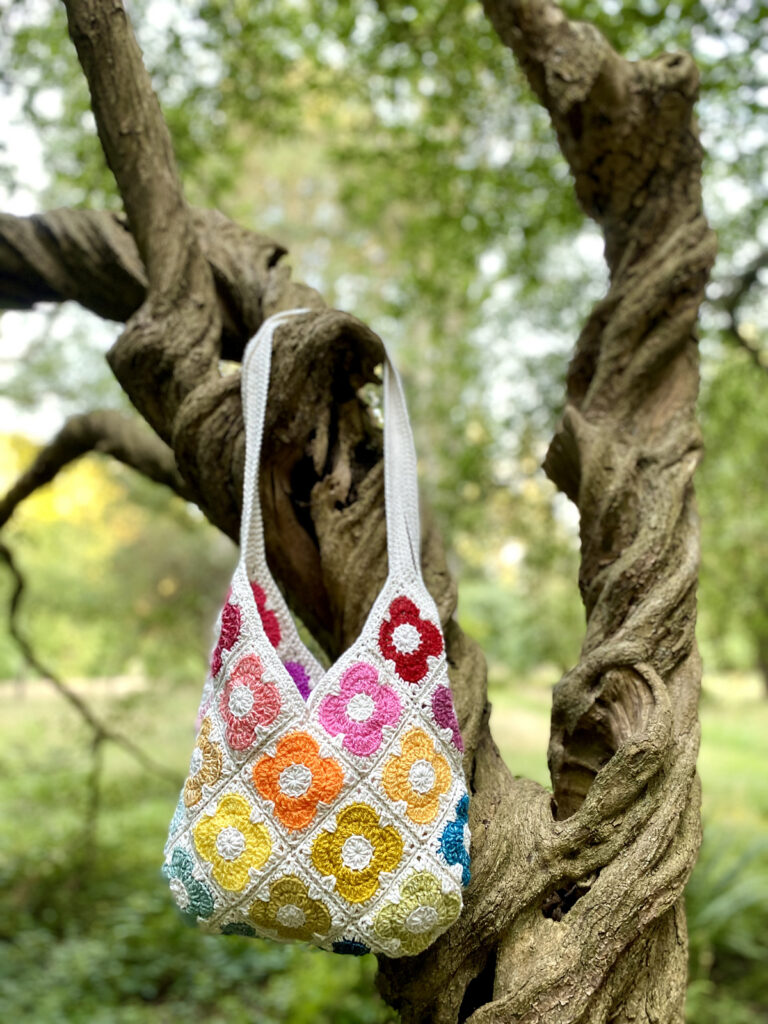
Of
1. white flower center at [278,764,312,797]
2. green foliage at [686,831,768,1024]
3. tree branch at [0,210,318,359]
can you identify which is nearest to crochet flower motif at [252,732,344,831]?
white flower center at [278,764,312,797]

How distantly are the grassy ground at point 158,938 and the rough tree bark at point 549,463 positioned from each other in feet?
4.47

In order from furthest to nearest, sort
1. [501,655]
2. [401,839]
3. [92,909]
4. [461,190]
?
1. [501,655]
2. [92,909]
3. [461,190]
4. [401,839]

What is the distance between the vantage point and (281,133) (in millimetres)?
3312

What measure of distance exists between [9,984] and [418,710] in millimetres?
3086

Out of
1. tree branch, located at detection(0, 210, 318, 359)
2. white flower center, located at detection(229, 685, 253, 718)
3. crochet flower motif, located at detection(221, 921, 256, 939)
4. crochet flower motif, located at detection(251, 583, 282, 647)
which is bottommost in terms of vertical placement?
crochet flower motif, located at detection(221, 921, 256, 939)

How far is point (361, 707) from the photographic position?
819 millimetres

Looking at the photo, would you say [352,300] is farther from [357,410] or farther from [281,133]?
[357,410]

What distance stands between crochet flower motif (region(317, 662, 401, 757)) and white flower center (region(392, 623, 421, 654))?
35 mm

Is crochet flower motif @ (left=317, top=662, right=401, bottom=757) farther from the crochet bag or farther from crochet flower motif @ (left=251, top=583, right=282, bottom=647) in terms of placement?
crochet flower motif @ (left=251, top=583, right=282, bottom=647)

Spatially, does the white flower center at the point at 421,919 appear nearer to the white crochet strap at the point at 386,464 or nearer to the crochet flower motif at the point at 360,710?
the crochet flower motif at the point at 360,710

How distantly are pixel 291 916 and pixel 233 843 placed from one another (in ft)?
0.28

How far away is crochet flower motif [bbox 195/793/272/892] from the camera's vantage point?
0.80 metres

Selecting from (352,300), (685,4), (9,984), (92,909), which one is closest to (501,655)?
(352,300)

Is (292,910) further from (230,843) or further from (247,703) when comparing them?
(247,703)
